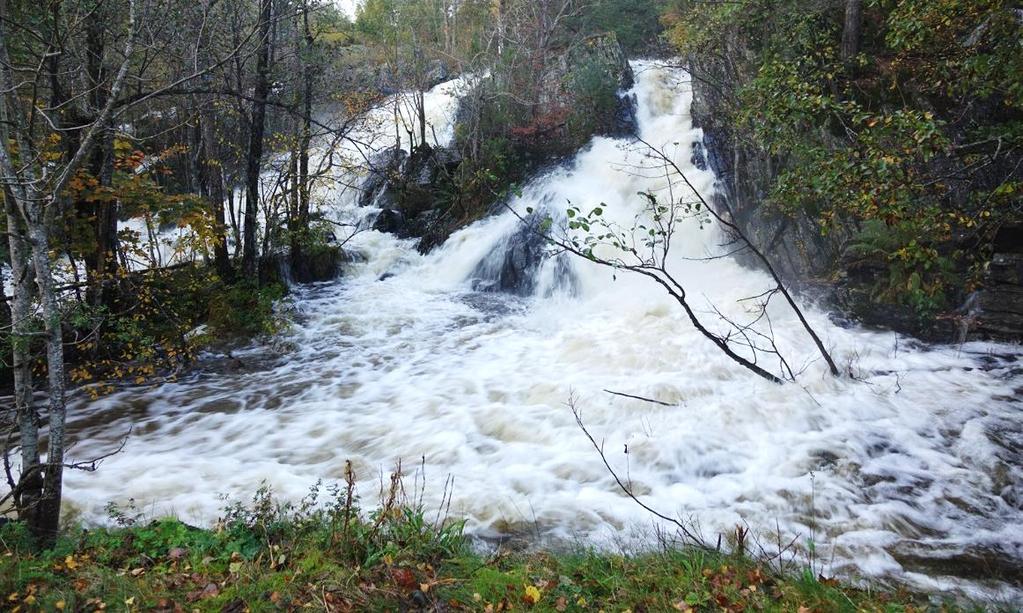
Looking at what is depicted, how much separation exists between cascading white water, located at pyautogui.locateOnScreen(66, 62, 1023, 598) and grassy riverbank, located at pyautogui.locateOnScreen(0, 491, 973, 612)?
91 cm

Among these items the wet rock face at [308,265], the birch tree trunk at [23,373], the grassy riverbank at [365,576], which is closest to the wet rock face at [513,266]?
the wet rock face at [308,265]

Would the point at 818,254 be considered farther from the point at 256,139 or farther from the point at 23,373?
the point at 23,373

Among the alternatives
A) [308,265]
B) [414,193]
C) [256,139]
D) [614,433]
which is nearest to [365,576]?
[614,433]

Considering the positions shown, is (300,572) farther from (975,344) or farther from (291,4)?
(291,4)

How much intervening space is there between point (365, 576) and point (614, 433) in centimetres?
384

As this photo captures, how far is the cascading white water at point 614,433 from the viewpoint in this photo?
4.79 meters

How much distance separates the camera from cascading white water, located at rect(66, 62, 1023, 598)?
189 inches

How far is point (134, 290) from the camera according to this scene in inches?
354

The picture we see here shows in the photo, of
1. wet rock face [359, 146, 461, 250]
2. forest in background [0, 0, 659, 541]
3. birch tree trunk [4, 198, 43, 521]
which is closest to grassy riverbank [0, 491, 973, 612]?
birch tree trunk [4, 198, 43, 521]

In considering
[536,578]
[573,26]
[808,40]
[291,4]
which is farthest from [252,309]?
[573,26]

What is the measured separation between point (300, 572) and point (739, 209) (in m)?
11.9

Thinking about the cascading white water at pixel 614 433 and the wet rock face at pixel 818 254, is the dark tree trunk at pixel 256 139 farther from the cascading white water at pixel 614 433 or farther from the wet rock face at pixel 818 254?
the wet rock face at pixel 818 254

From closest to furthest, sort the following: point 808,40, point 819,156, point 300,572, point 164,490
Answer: point 300,572 < point 164,490 < point 819,156 < point 808,40

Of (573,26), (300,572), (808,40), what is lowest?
(300,572)
